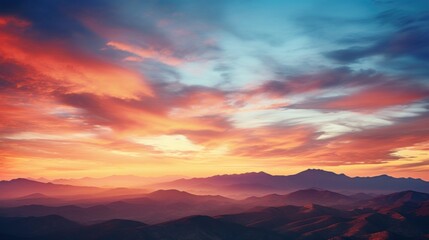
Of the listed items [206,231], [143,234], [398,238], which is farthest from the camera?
[206,231]

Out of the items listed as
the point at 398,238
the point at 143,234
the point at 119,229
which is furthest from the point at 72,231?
the point at 398,238

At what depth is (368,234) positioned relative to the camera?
564 ft

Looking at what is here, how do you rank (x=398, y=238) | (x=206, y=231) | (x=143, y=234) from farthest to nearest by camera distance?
1. (x=206, y=231)
2. (x=143, y=234)
3. (x=398, y=238)

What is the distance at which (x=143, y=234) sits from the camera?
170000 mm

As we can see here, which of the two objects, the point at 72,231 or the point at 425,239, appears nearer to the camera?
the point at 425,239

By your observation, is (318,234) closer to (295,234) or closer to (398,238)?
(295,234)

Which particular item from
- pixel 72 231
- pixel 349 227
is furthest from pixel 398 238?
Answer: pixel 72 231

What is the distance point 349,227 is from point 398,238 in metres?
34.8

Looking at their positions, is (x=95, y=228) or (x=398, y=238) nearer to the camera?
(x=398, y=238)

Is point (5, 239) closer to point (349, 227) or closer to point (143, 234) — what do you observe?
point (143, 234)

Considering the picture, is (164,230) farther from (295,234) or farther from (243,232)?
(295,234)

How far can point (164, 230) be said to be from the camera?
17788 cm

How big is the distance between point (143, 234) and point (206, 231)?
32185mm

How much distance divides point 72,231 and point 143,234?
4758 centimetres
